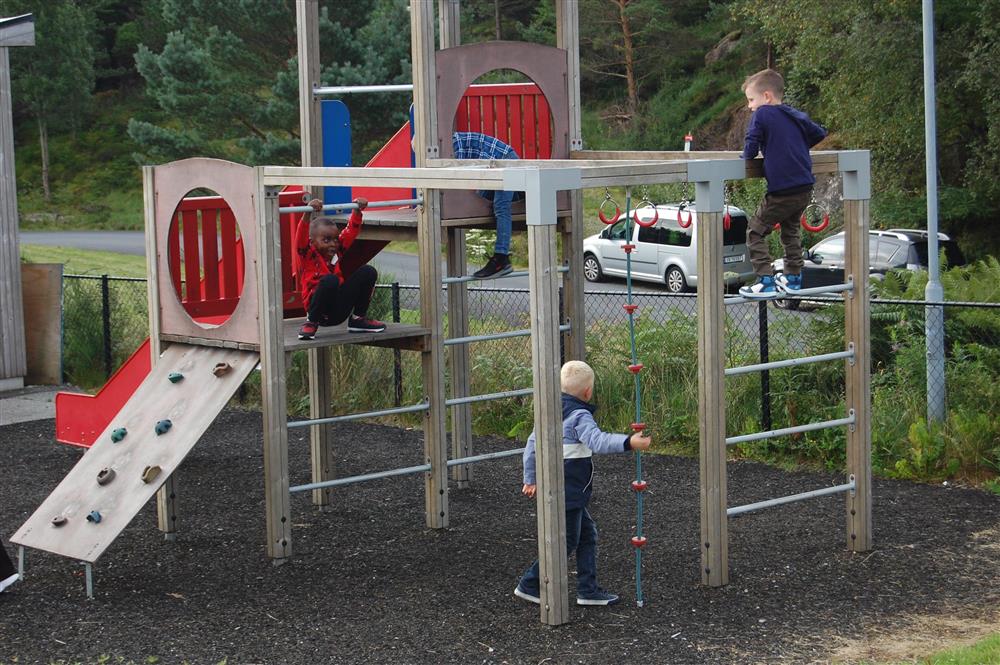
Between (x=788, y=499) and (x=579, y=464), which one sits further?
(x=788, y=499)

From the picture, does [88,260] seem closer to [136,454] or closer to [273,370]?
[136,454]

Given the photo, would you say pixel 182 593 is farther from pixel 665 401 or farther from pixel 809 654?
pixel 665 401

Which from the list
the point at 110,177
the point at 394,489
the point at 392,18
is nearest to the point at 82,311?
the point at 394,489

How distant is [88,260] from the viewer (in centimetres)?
2806

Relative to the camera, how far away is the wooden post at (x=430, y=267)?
22.9ft

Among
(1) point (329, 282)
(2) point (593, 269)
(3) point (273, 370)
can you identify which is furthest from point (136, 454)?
(2) point (593, 269)

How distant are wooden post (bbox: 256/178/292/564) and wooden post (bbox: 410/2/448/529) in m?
0.91

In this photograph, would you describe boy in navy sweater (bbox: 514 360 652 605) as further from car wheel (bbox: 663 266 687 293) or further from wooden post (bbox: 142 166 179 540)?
car wheel (bbox: 663 266 687 293)

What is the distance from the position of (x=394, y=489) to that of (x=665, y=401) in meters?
2.38

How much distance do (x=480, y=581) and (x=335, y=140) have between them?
349cm

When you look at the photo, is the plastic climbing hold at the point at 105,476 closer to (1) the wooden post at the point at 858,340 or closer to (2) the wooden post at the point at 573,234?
(2) the wooden post at the point at 573,234

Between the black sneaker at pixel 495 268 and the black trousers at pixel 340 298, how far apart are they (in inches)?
29.4

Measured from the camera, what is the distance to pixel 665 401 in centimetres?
941

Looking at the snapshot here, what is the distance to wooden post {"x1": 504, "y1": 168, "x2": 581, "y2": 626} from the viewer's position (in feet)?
16.9
